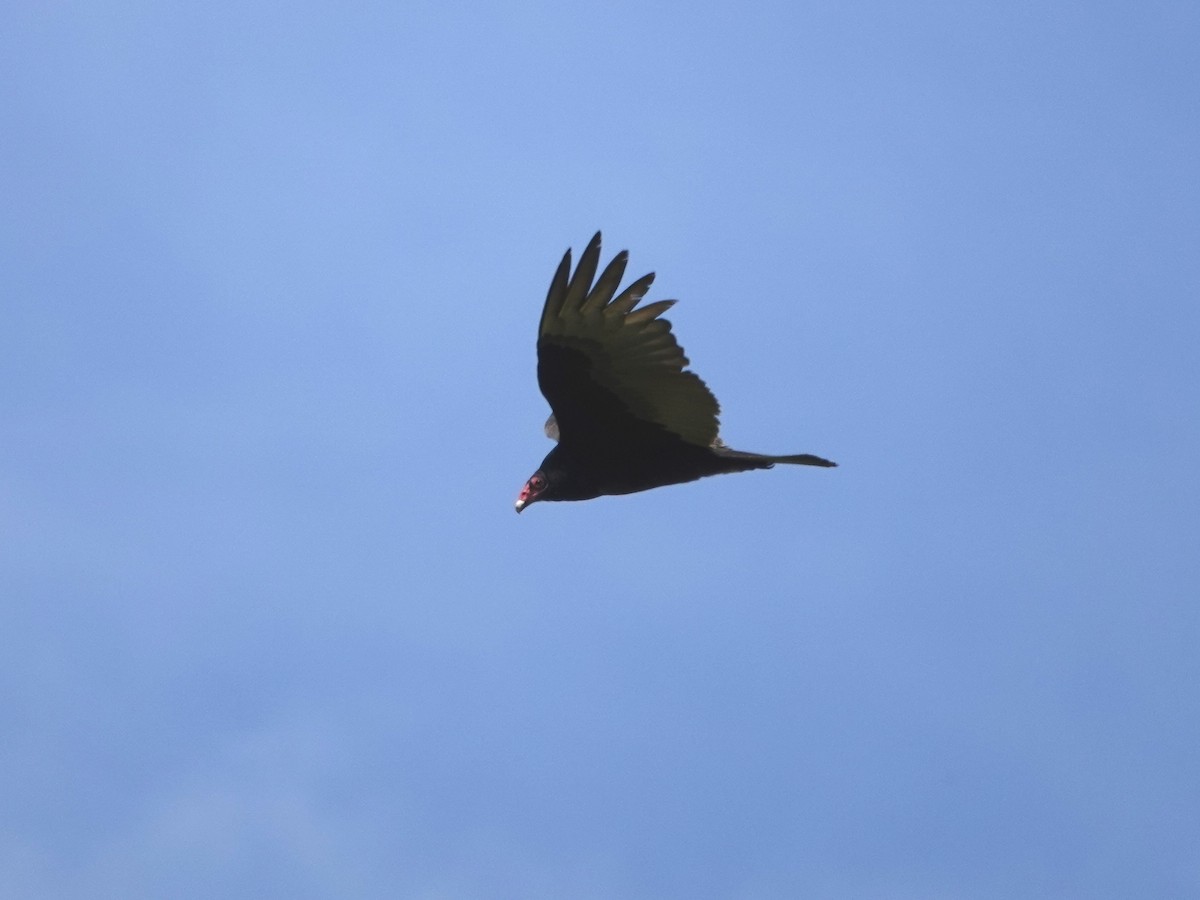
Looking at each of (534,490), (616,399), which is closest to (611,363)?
(616,399)

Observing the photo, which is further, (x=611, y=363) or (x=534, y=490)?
(x=534, y=490)

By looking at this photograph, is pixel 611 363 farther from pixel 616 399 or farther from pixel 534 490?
pixel 534 490

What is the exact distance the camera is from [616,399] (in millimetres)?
12547

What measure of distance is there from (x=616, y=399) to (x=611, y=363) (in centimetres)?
37

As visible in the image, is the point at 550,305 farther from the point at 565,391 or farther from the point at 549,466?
the point at 549,466

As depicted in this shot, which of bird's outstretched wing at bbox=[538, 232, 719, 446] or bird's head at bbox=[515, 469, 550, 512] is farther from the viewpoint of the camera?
bird's head at bbox=[515, 469, 550, 512]

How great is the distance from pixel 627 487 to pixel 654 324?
63.7 inches

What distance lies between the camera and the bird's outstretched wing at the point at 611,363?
39.2ft

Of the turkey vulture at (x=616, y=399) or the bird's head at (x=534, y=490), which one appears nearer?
the turkey vulture at (x=616, y=399)

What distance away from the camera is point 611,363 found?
1228cm

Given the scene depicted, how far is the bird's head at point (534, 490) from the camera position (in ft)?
43.4

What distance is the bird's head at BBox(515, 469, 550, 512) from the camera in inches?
520

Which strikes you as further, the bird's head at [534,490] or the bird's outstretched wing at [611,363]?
the bird's head at [534,490]

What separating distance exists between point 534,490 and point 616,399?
3.84 ft
